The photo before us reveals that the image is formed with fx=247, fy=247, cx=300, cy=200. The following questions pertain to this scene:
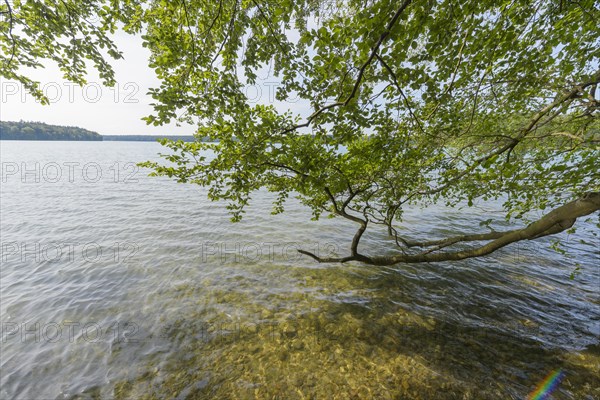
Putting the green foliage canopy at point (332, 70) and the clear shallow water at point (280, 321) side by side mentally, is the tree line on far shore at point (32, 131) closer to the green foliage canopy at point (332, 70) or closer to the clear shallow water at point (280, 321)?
the clear shallow water at point (280, 321)

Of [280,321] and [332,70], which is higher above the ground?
[332,70]

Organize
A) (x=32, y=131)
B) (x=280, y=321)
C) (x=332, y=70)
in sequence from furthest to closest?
1. (x=32, y=131)
2. (x=280, y=321)
3. (x=332, y=70)

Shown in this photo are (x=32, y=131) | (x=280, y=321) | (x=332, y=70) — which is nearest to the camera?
(x=332, y=70)

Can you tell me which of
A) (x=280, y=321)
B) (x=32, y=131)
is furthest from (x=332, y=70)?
(x=32, y=131)

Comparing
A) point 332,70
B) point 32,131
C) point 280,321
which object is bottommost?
point 280,321

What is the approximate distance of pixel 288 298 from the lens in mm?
9641

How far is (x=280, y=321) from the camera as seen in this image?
8.38 metres

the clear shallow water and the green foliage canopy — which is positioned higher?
the green foliage canopy

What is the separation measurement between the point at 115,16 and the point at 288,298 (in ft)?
32.6

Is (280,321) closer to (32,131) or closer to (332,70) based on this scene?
(332,70)

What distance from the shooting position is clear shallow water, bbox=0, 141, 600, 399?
246 inches

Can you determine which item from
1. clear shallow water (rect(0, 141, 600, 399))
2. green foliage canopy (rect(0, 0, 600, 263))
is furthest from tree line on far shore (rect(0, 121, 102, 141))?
green foliage canopy (rect(0, 0, 600, 263))

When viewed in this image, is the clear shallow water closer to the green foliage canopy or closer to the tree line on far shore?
Answer: the green foliage canopy

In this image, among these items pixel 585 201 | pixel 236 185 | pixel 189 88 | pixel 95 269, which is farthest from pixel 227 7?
pixel 95 269
